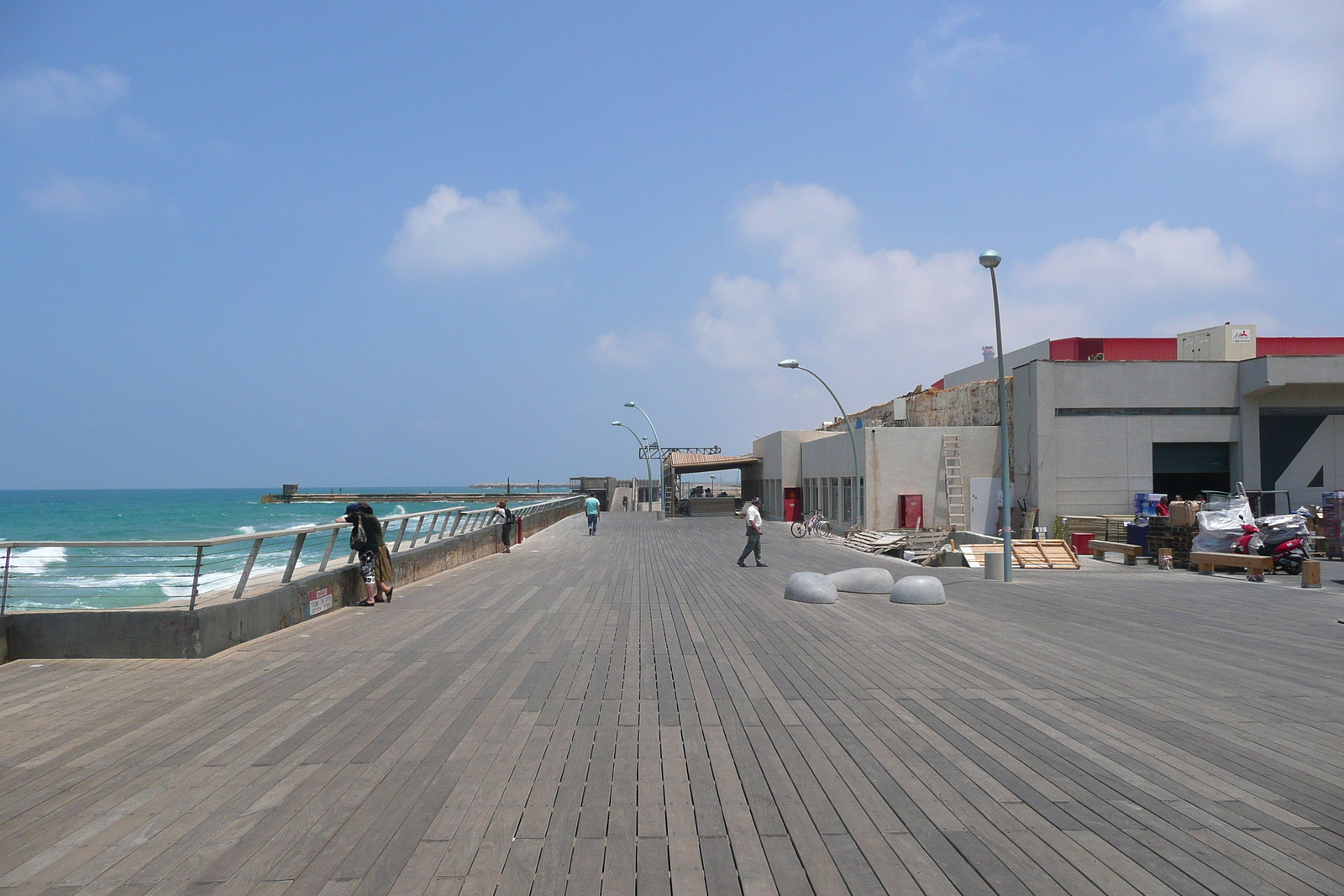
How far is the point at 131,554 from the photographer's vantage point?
10305mm

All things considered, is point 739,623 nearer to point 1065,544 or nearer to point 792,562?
point 792,562

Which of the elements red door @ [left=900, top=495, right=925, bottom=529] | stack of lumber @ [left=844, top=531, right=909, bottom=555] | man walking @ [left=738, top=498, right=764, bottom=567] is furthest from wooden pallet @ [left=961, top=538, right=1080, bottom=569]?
red door @ [left=900, top=495, right=925, bottom=529]

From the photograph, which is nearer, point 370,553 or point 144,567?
point 144,567

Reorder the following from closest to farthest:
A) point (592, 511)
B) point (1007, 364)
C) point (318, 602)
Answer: point (318, 602) → point (592, 511) → point (1007, 364)

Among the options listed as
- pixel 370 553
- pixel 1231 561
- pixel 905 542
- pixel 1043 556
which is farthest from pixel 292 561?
pixel 905 542

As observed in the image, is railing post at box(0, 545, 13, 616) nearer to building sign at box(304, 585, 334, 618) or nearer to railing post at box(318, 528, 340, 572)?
building sign at box(304, 585, 334, 618)

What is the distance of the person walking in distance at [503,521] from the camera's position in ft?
84.7

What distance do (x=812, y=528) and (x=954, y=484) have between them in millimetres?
6596

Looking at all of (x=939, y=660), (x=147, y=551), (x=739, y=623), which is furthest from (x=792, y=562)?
(x=147, y=551)

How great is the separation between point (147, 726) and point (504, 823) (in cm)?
373

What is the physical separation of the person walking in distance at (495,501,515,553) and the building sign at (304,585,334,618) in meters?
12.8

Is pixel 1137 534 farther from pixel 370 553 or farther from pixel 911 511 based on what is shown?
pixel 370 553

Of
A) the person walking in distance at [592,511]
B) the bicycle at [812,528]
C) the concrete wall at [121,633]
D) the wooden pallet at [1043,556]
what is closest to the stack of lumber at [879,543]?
the bicycle at [812,528]

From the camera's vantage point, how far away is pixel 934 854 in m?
4.35
